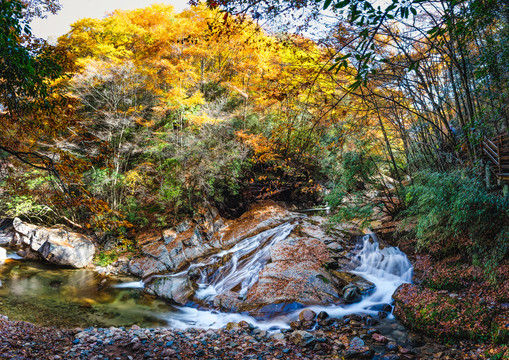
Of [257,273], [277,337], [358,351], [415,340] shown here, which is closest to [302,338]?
[277,337]

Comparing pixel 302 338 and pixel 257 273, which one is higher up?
pixel 302 338

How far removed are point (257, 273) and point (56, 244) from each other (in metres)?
8.93

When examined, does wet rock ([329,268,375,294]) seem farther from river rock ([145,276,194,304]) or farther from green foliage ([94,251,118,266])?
green foliage ([94,251,118,266])

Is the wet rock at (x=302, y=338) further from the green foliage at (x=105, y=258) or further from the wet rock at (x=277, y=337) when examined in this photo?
the green foliage at (x=105, y=258)

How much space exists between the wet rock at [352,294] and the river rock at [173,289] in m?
4.70

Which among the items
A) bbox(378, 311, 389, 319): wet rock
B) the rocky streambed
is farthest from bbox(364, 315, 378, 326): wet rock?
bbox(378, 311, 389, 319): wet rock

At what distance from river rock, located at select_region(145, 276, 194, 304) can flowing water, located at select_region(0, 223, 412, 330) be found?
0.84 feet

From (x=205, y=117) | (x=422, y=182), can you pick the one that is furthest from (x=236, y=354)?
(x=205, y=117)

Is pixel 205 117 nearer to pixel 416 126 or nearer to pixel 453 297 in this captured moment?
pixel 416 126

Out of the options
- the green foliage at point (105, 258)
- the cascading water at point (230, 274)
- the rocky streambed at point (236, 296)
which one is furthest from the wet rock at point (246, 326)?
the green foliage at point (105, 258)

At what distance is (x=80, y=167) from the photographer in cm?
497

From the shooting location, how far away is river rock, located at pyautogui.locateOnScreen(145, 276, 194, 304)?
836 cm

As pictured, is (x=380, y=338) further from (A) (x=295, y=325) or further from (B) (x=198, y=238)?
(B) (x=198, y=238)

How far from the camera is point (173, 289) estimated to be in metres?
8.60
